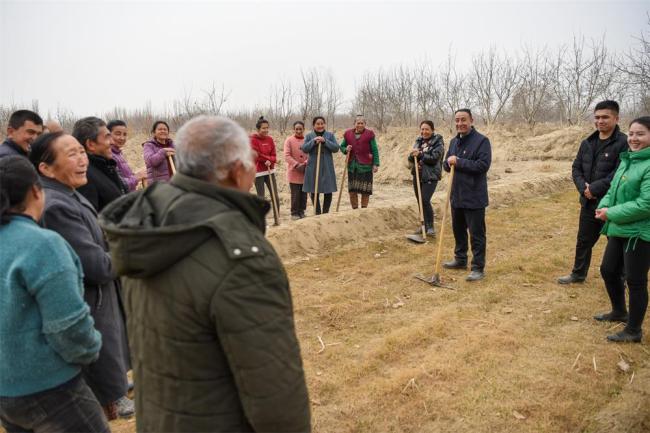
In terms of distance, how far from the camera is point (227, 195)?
152cm

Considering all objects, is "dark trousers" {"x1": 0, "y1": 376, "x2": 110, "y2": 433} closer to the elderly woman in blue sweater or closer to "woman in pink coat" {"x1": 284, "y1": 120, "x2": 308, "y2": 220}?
the elderly woman in blue sweater

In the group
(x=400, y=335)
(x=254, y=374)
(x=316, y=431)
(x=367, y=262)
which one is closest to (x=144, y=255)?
(x=254, y=374)

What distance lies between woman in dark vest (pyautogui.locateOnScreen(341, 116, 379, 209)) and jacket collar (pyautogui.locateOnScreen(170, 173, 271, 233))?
7.02 meters

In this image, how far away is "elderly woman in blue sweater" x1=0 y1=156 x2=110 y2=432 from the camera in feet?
5.80

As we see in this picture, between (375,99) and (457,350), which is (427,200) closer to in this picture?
(457,350)

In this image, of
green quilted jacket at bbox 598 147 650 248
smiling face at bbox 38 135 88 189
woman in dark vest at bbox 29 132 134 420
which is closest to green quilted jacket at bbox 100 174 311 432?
woman in dark vest at bbox 29 132 134 420

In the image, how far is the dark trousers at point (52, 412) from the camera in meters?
1.89

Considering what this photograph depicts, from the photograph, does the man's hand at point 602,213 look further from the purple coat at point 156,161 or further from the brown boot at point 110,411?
the purple coat at point 156,161

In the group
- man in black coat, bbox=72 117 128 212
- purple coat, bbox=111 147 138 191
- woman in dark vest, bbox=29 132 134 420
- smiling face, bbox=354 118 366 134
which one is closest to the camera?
woman in dark vest, bbox=29 132 134 420

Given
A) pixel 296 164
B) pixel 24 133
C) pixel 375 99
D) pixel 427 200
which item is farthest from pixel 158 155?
pixel 375 99

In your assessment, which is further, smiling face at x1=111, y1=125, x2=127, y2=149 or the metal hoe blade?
the metal hoe blade

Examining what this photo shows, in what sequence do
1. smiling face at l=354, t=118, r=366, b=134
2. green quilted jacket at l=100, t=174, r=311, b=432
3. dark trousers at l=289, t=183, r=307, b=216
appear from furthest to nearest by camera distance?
dark trousers at l=289, t=183, r=307, b=216, smiling face at l=354, t=118, r=366, b=134, green quilted jacket at l=100, t=174, r=311, b=432

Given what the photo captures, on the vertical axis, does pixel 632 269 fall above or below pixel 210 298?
below

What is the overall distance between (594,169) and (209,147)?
5028mm
